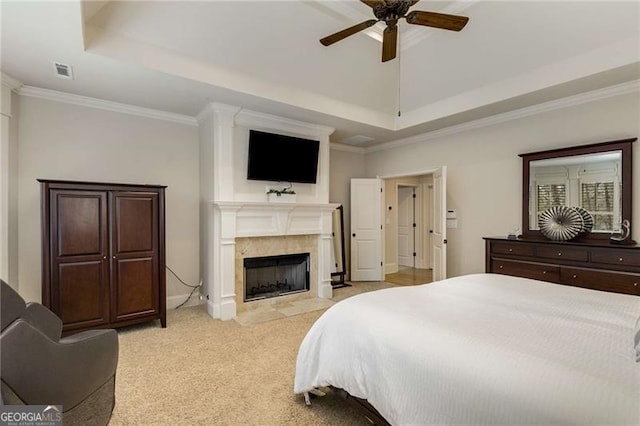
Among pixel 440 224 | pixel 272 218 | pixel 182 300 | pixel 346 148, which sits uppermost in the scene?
pixel 346 148

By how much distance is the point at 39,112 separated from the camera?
337 centimetres

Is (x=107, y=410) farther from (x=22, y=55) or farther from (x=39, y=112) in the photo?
(x=39, y=112)

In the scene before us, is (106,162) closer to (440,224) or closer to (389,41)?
(389,41)

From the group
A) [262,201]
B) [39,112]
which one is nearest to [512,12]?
[262,201]

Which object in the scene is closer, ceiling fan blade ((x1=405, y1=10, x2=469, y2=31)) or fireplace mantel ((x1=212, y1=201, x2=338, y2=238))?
ceiling fan blade ((x1=405, y1=10, x2=469, y2=31))

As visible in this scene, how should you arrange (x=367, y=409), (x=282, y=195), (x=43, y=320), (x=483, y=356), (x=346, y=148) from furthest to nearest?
(x=346, y=148) → (x=282, y=195) → (x=43, y=320) → (x=367, y=409) → (x=483, y=356)

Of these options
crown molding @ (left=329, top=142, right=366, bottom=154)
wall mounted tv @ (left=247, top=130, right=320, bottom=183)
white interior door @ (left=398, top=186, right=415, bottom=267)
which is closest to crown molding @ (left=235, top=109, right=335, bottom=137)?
wall mounted tv @ (left=247, top=130, right=320, bottom=183)

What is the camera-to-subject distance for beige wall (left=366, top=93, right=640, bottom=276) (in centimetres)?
330

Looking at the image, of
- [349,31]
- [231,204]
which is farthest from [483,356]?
[231,204]

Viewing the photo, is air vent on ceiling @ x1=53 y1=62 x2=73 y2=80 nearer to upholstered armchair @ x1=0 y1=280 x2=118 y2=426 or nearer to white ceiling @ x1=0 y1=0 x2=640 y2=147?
white ceiling @ x1=0 y1=0 x2=640 y2=147

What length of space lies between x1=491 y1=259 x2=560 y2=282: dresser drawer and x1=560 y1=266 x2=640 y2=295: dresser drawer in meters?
0.08

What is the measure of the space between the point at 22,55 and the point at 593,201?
5.77m

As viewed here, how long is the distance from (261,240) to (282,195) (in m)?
0.69

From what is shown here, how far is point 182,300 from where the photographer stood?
4238 mm
